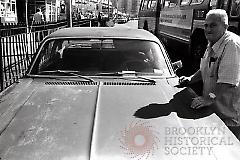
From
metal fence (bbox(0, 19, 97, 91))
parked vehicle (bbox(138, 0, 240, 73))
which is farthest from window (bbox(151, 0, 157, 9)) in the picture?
metal fence (bbox(0, 19, 97, 91))

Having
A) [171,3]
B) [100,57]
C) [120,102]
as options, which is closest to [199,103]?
[120,102]

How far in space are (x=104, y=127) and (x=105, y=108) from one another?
39 centimetres

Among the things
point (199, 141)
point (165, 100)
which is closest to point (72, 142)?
point (199, 141)

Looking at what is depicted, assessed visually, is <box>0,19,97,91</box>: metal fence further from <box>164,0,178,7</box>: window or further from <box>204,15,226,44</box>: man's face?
Result: <box>164,0,178,7</box>: window

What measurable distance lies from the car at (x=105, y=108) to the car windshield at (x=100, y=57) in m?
0.01

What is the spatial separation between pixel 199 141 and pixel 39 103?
1.44m

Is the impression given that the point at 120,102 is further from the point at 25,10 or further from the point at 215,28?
the point at 25,10

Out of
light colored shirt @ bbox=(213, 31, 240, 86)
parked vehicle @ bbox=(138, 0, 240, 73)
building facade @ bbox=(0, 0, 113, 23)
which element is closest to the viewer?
light colored shirt @ bbox=(213, 31, 240, 86)

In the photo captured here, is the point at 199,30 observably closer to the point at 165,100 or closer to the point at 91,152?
the point at 165,100

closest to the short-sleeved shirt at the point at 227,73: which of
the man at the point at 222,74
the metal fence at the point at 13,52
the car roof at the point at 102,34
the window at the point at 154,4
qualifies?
the man at the point at 222,74

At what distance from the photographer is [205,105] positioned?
3.14m

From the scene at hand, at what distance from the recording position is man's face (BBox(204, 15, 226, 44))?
11.3 feet

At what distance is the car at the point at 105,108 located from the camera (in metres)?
2.28

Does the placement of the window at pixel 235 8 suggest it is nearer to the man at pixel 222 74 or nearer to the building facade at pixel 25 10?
the man at pixel 222 74
